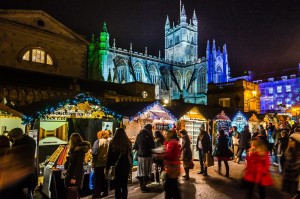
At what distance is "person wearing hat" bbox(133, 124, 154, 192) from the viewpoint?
7625 mm

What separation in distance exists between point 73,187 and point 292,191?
457 cm

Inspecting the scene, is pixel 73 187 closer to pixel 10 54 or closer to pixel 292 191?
pixel 292 191

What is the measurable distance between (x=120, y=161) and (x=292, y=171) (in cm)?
352

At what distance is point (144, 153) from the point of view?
7727 millimetres

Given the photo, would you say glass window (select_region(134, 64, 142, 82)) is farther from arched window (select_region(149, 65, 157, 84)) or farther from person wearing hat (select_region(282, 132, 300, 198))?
person wearing hat (select_region(282, 132, 300, 198))

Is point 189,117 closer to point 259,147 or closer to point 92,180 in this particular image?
point 92,180

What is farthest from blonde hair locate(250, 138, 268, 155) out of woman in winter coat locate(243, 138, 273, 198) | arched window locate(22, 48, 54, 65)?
arched window locate(22, 48, 54, 65)

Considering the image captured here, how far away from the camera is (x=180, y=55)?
7794 cm

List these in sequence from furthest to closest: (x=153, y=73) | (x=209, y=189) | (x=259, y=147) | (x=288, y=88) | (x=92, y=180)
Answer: (x=153, y=73) → (x=288, y=88) → (x=209, y=189) → (x=92, y=180) → (x=259, y=147)

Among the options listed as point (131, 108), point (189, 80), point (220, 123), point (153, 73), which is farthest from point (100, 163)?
point (189, 80)

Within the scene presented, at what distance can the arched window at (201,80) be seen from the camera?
61969 millimetres

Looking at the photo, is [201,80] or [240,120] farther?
[201,80]

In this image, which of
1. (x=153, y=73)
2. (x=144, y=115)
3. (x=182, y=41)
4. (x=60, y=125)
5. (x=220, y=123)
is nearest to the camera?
(x=60, y=125)

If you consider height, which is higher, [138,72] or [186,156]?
[138,72]
